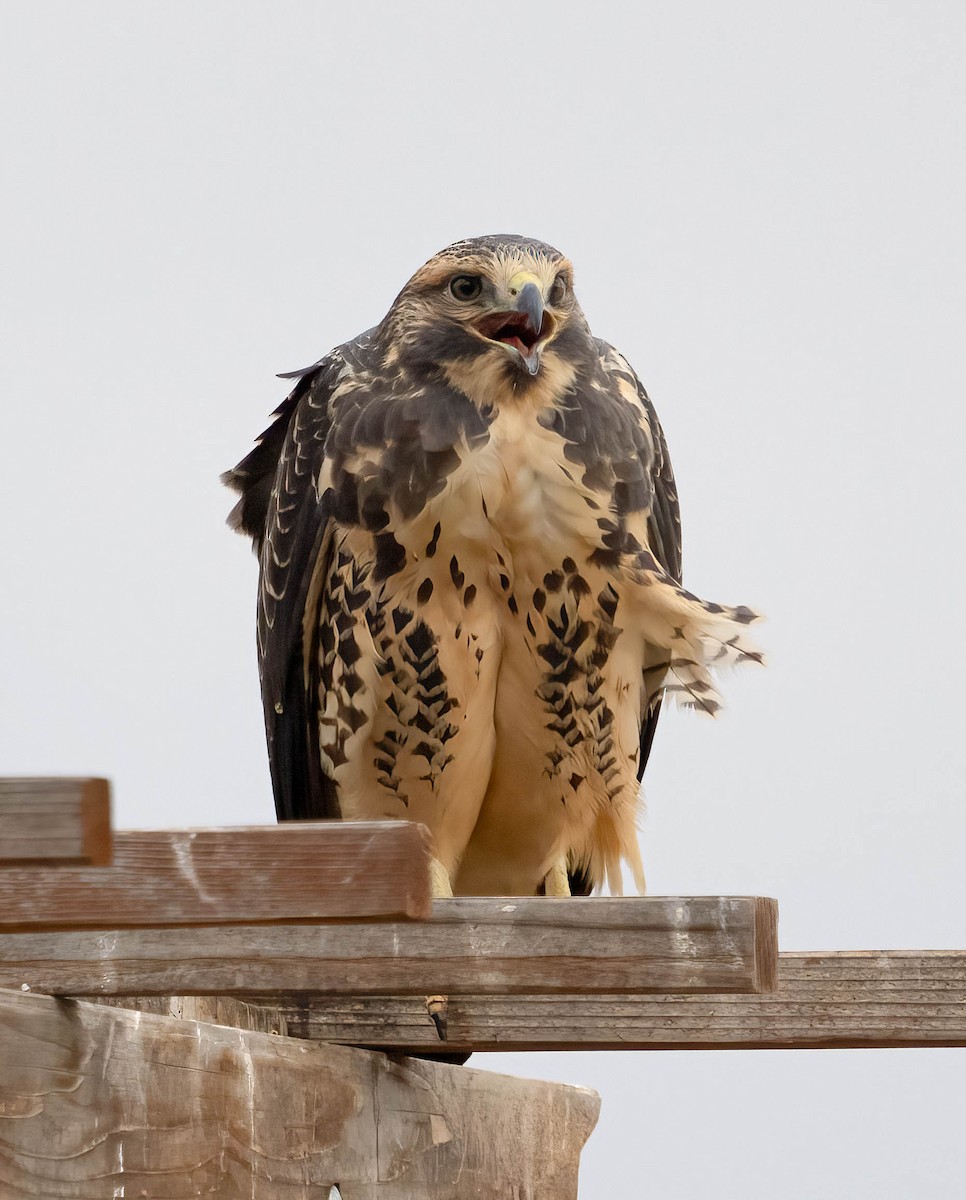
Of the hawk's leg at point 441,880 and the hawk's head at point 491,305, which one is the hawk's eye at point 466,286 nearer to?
the hawk's head at point 491,305

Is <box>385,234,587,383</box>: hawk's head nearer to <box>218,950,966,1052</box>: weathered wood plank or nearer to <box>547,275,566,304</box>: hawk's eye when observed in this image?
<box>547,275,566,304</box>: hawk's eye

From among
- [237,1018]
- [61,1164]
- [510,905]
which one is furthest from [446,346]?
[61,1164]

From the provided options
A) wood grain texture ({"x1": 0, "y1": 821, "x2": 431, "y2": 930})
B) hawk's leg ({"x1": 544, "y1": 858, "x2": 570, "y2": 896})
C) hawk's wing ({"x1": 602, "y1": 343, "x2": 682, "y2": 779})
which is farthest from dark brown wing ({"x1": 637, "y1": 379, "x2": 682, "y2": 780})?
wood grain texture ({"x1": 0, "y1": 821, "x2": 431, "y2": 930})

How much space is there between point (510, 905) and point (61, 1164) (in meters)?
0.75

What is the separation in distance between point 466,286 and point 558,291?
21cm

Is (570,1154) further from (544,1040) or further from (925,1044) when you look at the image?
(925,1044)

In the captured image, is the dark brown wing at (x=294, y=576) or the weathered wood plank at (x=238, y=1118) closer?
the weathered wood plank at (x=238, y=1118)

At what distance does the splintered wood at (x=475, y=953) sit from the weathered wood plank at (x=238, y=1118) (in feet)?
0.37

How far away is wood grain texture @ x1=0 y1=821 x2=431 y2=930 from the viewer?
1.92 m

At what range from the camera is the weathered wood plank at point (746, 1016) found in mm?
3283

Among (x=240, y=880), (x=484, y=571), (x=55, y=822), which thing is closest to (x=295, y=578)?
(x=484, y=571)

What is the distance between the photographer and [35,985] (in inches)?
108

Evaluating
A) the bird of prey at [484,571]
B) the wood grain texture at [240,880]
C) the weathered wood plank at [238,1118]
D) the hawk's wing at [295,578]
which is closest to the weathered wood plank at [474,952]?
the weathered wood plank at [238,1118]

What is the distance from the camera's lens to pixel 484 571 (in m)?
4.16
